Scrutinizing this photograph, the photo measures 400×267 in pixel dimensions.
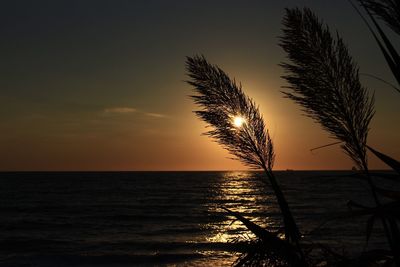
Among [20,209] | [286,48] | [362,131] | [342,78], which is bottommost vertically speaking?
[20,209]

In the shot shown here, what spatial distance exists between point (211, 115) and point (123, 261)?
56.5 feet

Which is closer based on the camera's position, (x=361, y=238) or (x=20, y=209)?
(x=361, y=238)

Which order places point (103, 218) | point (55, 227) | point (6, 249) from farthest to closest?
point (103, 218) → point (55, 227) → point (6, 249)

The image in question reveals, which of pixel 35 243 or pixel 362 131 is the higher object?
pixel 362 131

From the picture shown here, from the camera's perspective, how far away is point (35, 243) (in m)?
23.1

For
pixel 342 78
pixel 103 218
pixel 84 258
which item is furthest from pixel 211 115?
pixel 103 218

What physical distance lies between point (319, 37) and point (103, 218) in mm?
35622

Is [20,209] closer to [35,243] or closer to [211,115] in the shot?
[35,243]

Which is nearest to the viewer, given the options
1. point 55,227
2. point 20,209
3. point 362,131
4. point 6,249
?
point 362,131

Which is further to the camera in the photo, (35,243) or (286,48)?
(35,243)

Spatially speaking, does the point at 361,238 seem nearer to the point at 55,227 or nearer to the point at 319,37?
the point at 55,227

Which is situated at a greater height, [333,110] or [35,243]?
[333,110]

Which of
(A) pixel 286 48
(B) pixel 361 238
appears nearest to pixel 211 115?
(A) pixel 286 48

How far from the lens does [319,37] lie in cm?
154
